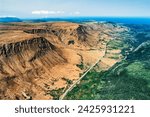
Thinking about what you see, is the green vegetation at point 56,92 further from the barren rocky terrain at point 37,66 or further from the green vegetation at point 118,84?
the green vegetation at point 118,84

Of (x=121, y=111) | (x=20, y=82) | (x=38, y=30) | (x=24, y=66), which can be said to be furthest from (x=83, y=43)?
(x=121, y=111)

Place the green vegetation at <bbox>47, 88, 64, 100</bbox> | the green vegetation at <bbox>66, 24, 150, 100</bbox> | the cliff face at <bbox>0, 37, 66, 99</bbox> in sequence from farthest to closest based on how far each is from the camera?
the cliff face at <bbox>0, 37, 66, 99</bbox>, the green vegetation at <bbox>47, 88, 64, 100</bbox>, the green vegetation at <bbox>66, 24, 150, 100</bbox>

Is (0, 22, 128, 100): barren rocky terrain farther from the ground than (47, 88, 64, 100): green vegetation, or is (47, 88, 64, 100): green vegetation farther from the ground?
(0, 22, 128, 100): barren rocky terrain

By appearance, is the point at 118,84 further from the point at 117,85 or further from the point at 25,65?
the point at 25,65

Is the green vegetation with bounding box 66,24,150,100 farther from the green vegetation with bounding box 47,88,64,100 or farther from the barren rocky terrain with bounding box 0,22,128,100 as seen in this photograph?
the barren rocky terrain with bounding box 0,22,128,100

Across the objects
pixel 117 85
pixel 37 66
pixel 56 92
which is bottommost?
pixel 56 92

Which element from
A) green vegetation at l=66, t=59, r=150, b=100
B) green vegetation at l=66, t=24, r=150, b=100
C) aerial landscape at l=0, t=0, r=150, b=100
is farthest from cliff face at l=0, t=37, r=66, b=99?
green vegetation at l=66, t=24, r=150, b=100

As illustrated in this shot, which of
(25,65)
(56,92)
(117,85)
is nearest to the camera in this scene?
(117,85)

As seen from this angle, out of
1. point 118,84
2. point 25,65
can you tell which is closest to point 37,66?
point 25,65

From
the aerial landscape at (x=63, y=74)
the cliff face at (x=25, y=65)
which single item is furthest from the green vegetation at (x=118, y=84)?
the cliff face at (x=25, y=65)

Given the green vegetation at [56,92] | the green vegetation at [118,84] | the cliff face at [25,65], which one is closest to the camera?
the green vegetation at [118,84]

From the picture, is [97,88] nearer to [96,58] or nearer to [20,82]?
[20,82]

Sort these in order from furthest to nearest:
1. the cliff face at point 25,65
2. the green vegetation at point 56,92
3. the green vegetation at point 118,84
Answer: the cliff face at point 25,65 < the green vegetation at point 56,92 < the green vegetation at point 118,84
